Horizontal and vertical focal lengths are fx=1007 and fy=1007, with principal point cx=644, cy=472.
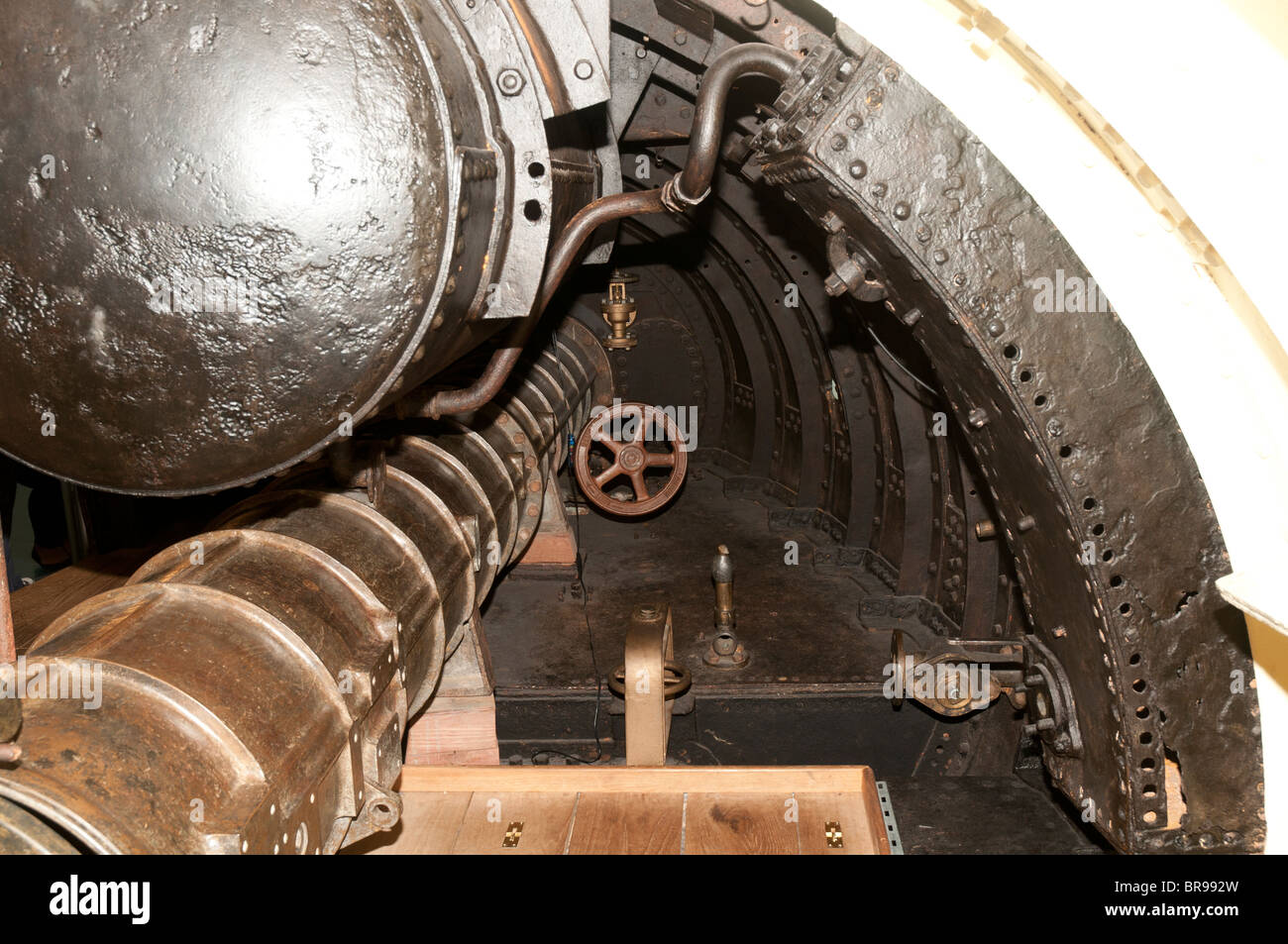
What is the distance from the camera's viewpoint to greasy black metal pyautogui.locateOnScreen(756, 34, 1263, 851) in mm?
2182

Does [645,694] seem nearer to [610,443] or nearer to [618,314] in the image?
[610,443]

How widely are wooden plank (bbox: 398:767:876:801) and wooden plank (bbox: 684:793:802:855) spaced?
0.03 meters

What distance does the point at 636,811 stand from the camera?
284 centimetres

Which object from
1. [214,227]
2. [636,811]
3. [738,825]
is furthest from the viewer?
[636,811]

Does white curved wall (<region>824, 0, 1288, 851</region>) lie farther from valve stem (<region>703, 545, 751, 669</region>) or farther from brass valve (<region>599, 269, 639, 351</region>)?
brass valve (<region>599, 269, 639, 351</region>)

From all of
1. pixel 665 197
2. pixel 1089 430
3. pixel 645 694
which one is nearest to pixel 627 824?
pixel 645 694

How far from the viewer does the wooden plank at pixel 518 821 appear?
2.69 meters

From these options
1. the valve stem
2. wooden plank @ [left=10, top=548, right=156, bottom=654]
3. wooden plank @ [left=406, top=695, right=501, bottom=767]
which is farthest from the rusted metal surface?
the valve stem

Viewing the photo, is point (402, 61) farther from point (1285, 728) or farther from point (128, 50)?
point (1285, 728)

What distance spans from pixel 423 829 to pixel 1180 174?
2.41 m

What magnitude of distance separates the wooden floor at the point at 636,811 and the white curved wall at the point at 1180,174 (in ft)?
3.43

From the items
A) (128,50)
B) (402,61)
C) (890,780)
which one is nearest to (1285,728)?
(890,780)

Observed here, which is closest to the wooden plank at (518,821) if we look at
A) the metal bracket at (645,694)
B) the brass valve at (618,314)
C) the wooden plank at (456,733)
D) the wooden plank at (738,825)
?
the wooden plank at (738,825)

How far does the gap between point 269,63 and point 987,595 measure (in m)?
3.91
